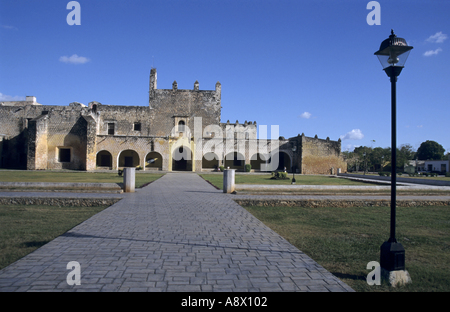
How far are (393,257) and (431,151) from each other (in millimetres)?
71821

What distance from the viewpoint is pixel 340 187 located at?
1372 cm

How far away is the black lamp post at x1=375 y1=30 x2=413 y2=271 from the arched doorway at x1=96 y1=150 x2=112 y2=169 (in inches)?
1299

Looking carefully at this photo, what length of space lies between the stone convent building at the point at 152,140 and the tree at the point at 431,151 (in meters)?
39.6

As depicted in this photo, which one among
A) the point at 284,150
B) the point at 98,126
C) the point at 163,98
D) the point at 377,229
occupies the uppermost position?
the point at 163,98

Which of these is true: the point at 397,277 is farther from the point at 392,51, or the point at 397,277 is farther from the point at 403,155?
the point at 403,155

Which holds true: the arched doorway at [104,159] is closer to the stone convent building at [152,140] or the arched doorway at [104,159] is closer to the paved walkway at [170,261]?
the stone convent building at [152,140]

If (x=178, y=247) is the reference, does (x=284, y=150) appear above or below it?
above

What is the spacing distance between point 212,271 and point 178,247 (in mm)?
1106

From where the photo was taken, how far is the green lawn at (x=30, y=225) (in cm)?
459

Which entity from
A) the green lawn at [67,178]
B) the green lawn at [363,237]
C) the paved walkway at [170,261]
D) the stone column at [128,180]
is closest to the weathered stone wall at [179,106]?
the green lawn at [67,178]

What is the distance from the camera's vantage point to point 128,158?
33.5 meters

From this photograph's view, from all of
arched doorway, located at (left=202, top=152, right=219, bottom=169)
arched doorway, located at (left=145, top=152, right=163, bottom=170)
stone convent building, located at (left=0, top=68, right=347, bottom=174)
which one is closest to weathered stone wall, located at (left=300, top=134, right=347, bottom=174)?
stone convent building, located at (left=0, top=68, right=347, bottom=174)
